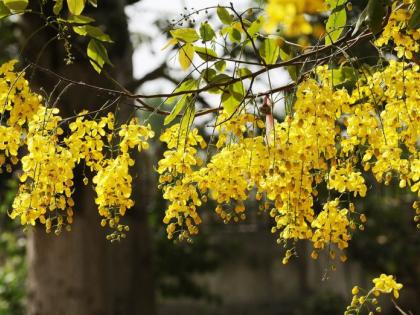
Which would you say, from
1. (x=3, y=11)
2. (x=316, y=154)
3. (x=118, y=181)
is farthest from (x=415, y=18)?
(x=3, y=11)

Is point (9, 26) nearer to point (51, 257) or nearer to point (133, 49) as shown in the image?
point (133, 49)

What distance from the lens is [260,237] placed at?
11141 millimetres

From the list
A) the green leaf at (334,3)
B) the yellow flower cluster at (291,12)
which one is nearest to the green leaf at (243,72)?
the green leaf at (334,3)

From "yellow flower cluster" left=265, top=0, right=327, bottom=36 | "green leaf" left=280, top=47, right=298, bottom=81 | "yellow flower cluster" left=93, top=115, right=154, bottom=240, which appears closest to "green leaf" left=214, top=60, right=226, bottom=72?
"green leaf" left=280, top=47, right=298, bottom=81

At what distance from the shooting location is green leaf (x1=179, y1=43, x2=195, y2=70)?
1781mm

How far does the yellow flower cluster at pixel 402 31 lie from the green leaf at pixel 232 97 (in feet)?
1.06

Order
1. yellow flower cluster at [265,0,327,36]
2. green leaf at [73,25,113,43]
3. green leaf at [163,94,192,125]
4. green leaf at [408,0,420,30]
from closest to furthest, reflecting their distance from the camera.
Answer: yellow flower cluster at [265,0,327,36], green leaf at [408,0,420,30], green leaf at [163,94,192,125], green leaf at [73,25,113,43]

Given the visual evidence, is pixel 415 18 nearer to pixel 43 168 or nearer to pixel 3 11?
pixel 43 168

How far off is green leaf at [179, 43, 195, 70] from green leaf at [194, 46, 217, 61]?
0.02 metres

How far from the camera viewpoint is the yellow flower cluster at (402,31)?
61.6 inches

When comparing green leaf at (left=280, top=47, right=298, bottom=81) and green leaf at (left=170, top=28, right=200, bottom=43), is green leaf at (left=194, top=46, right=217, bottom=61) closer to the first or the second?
green leaf at (left=170, top=28, right=200, bottom=43)

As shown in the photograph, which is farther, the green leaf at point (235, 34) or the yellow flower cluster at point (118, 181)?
the green leaf at point (235, 34)

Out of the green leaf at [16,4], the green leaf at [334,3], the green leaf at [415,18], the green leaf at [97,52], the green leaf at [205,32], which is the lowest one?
the green leaf at [415,18]

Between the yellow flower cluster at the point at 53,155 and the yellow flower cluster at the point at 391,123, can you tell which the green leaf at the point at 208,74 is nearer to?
the yellow flower cluster at the point at 53,155
